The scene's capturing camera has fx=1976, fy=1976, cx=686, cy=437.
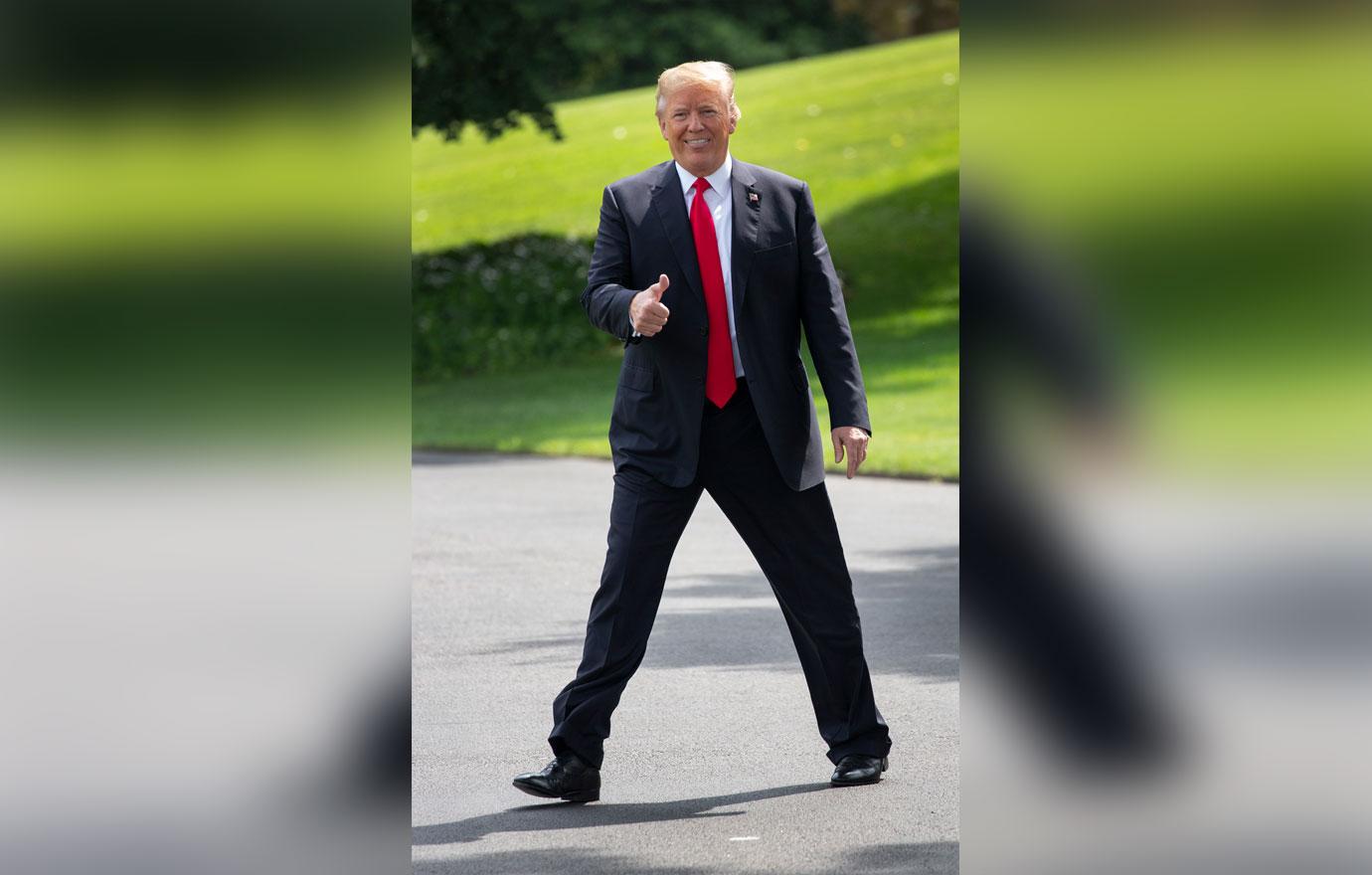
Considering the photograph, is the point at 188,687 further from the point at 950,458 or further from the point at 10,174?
the point at 950,458

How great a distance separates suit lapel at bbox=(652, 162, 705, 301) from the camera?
5.55 metres

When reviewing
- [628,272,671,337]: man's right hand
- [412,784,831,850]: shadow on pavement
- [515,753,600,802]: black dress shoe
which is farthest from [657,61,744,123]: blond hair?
[412,784,831,850]: shadow on pavement

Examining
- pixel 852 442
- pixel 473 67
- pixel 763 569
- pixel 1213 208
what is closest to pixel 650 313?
pixel 852 442

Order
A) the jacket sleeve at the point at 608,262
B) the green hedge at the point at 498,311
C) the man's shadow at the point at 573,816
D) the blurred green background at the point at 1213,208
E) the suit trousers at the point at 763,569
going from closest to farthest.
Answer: the blurred green background at the point at 1213,208 → the man's shadow at the point at 573,816 → the jacket sleeve at the point at 608,262 → the suit trousers at the point at 763,569 → the green hedge at the point at 498,311

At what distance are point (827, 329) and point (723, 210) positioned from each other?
1.48 ft

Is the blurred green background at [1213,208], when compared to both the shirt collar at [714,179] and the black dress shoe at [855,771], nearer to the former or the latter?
the shirt collar at [714,179]

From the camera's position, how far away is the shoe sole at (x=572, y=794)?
220 inches

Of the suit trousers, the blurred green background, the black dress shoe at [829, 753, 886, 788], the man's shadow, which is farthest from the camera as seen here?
the black dress shoe at [829, 753, 886, 788]

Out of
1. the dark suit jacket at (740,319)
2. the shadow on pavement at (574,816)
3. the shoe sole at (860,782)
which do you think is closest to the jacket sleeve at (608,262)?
the dark suit jacket at (740,319)

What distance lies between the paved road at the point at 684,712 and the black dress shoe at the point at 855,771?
0.06 meters

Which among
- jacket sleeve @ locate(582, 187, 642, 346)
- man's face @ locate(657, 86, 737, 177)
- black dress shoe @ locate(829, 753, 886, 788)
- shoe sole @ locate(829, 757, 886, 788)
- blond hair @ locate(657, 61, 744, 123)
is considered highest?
blond hair @ locate(657, 61, 744, 123)

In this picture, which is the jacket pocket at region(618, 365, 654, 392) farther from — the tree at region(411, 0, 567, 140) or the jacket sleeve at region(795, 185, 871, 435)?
the tree at region(411, 0, 567, 140)

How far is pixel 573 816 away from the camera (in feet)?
18.2

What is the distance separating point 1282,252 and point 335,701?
1882 mm
